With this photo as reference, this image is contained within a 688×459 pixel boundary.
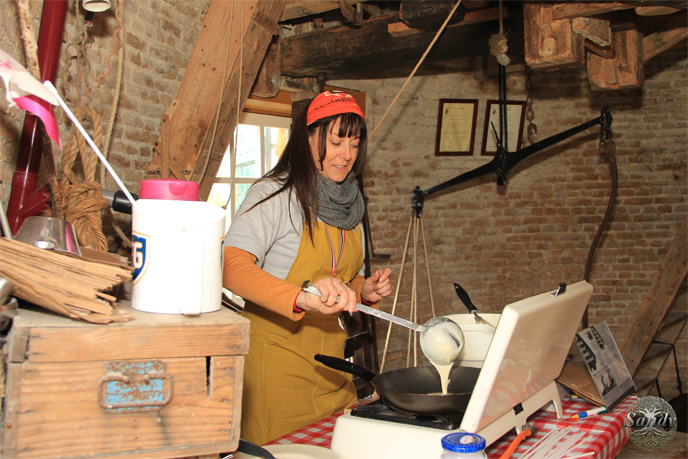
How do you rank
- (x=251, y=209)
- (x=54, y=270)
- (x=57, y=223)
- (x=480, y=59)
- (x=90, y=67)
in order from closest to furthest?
(x=54, y=270) < (x=57, y=223) < (x=251, y=209) < (x=90, y=67) < (x=480, y=59)

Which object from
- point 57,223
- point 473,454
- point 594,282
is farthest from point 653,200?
point 57,223

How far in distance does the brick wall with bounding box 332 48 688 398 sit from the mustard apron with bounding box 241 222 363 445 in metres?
3.56

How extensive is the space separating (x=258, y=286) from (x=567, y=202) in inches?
191

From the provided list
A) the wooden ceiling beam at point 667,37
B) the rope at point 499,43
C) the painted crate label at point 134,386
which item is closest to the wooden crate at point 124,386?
the painted crate label at point 134,386

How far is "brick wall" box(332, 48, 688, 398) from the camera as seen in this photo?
18.5 ft

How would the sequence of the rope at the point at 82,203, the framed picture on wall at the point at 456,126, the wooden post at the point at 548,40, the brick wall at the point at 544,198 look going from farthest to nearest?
the framed picture on wall at the point at 456,126 → the brick wall at the point at 544,198 → the wooden post at the point at 548,40 → the rope at the point at 82,203

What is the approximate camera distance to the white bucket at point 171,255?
41.0 inches

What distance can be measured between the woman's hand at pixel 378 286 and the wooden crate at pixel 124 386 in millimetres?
1073

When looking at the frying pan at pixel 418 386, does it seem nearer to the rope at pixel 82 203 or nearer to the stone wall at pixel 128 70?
the rope at pixel 82 203

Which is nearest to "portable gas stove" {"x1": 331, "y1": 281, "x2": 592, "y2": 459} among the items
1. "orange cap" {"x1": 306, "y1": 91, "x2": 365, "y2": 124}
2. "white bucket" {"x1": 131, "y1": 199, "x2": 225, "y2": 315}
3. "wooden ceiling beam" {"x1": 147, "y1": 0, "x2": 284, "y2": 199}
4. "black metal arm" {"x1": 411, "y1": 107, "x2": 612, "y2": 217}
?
"white bucket" {"x1": 131, "y1": 199, "x2": 225, "y2": 315}

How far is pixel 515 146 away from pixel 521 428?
4391mm

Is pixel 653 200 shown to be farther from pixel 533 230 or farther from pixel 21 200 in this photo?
pixel 21 200

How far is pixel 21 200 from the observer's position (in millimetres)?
1682

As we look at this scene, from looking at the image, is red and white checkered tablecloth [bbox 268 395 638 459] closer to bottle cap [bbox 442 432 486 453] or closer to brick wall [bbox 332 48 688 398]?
bottle cap [bbox 442 432 486 453]
